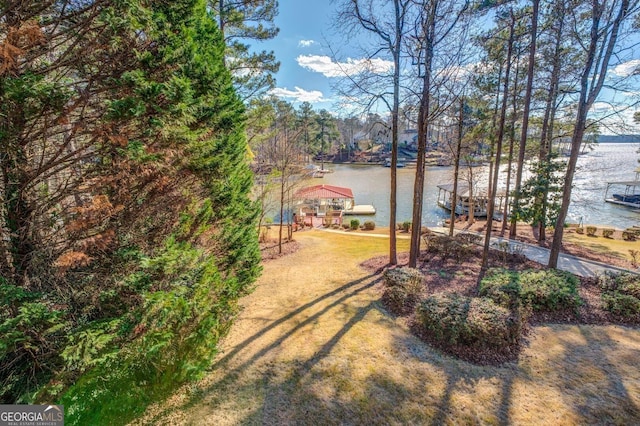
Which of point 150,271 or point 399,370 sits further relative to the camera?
A: point 399,370

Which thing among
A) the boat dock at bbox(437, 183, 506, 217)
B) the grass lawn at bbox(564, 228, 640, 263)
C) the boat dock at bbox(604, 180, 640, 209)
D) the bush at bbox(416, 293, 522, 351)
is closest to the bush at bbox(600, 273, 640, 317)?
the bush at bbox(416, 293, 522, 351)

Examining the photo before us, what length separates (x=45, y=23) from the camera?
2.73 m

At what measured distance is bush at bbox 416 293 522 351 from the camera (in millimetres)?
4496

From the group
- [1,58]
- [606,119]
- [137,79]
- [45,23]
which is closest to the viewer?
[1,58]

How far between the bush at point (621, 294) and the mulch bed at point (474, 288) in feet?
0.44

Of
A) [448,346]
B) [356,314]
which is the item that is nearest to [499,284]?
[448,346]

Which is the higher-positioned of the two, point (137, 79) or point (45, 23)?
point (45, 23)

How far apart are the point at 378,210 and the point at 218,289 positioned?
68.7 feet

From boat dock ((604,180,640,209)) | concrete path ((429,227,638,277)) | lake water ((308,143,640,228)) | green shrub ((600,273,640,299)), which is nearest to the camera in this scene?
green shrub ((600,273,640,299))

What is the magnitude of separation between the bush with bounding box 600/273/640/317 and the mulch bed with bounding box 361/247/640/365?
0.13m

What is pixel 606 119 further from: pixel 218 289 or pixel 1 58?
pixel 1 58

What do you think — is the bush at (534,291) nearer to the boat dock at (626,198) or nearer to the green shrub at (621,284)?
the green shrub at (621,284)

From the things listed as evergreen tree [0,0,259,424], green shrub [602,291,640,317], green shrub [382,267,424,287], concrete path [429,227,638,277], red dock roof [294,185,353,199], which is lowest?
concrete path [429,227,638,277]

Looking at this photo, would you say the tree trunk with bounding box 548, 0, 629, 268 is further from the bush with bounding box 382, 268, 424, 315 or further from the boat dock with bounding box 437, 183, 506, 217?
the boat dock with bounding box 437, 183, 506, 217
